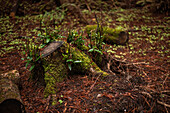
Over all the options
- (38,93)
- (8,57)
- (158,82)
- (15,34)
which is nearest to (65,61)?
(38,93)

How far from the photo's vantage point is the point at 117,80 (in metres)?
2.95

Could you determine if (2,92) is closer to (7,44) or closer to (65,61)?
(65,61)

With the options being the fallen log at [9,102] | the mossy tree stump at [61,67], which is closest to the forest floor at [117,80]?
the mossy tree stump at [61,67]

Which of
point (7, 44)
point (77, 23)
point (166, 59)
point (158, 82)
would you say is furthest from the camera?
point (77, 23)

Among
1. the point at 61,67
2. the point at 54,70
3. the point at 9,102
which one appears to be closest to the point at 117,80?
the point at 61,67

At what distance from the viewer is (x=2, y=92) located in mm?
2438

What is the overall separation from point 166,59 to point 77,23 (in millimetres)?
5693

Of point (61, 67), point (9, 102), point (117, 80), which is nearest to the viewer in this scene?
point (9, 102)

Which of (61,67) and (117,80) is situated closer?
(117,80)

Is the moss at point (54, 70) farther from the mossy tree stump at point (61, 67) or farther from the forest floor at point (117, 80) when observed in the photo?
the forest floor at point (117, 80)

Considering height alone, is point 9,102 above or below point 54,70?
below

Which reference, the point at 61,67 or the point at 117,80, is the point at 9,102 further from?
the point at 117,80


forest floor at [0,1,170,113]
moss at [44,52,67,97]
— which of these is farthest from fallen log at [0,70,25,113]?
moss at [44,52,67,97]

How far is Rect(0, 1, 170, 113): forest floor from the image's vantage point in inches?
97.8
